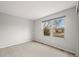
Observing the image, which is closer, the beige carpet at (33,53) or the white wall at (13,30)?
the beige carpet at (33,53)

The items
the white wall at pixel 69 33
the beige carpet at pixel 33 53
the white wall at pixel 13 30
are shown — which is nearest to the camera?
the beige carpet at pixel 33 53

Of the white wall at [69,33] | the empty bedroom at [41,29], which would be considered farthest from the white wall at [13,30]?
the white wall at [69,33]

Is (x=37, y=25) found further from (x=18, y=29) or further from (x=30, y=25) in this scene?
(x=18, y=29)

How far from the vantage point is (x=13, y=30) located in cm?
454

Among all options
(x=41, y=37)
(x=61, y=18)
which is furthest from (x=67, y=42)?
(x=41, y=37)

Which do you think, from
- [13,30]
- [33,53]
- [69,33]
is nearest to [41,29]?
[13,30]

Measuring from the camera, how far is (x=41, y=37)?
527 centimetres

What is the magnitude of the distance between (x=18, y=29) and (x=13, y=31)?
0.46 metres

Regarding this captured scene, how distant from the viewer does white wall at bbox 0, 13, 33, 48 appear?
3963 millimetres

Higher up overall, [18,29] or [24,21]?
[24,21]

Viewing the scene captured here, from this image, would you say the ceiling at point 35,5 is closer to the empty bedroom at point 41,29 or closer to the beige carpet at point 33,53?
the empty bedroom at point 41,29

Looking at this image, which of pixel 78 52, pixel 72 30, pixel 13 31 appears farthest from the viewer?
pixel 13 31

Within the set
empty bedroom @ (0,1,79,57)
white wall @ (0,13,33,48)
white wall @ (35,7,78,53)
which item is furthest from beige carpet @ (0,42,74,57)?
white wall @ (0,13,33,48)

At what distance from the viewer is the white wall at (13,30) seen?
396 centimetres
